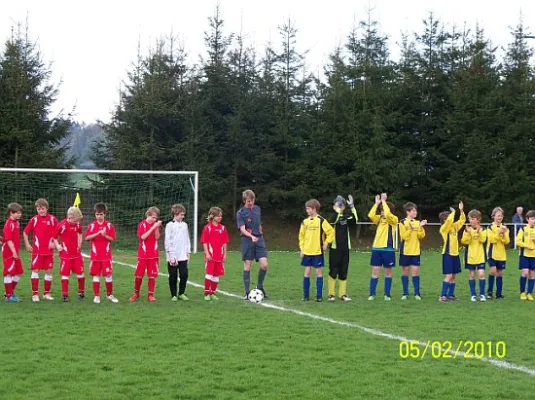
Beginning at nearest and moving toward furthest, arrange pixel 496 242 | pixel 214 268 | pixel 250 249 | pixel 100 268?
pixel 100 268 → pixel 214 268 → pixel 250 249 → pixel 496 242

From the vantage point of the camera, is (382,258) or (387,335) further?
→ (382,258)

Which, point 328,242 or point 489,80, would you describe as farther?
point 489,80

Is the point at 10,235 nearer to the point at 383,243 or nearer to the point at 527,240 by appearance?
the point at 383,243

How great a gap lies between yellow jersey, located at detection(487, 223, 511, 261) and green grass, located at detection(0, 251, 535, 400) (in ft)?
3.00

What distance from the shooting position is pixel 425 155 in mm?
38812

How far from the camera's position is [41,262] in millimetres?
11938

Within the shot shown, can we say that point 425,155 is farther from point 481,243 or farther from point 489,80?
point 481,243

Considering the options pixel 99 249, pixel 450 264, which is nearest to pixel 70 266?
pixel 99 249

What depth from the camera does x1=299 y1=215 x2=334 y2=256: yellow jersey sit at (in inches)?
480

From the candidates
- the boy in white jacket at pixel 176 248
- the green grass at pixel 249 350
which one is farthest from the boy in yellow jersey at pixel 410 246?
the boy in white jacket at pixel 176 248

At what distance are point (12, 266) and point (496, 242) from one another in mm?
8396

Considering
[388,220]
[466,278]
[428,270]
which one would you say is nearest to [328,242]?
[388,220]

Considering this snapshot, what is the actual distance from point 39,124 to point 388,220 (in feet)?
82.4

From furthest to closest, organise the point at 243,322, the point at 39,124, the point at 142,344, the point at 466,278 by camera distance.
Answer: the point at 39,124
the point at 466,278
the point at 243,322
the point at 142,344
